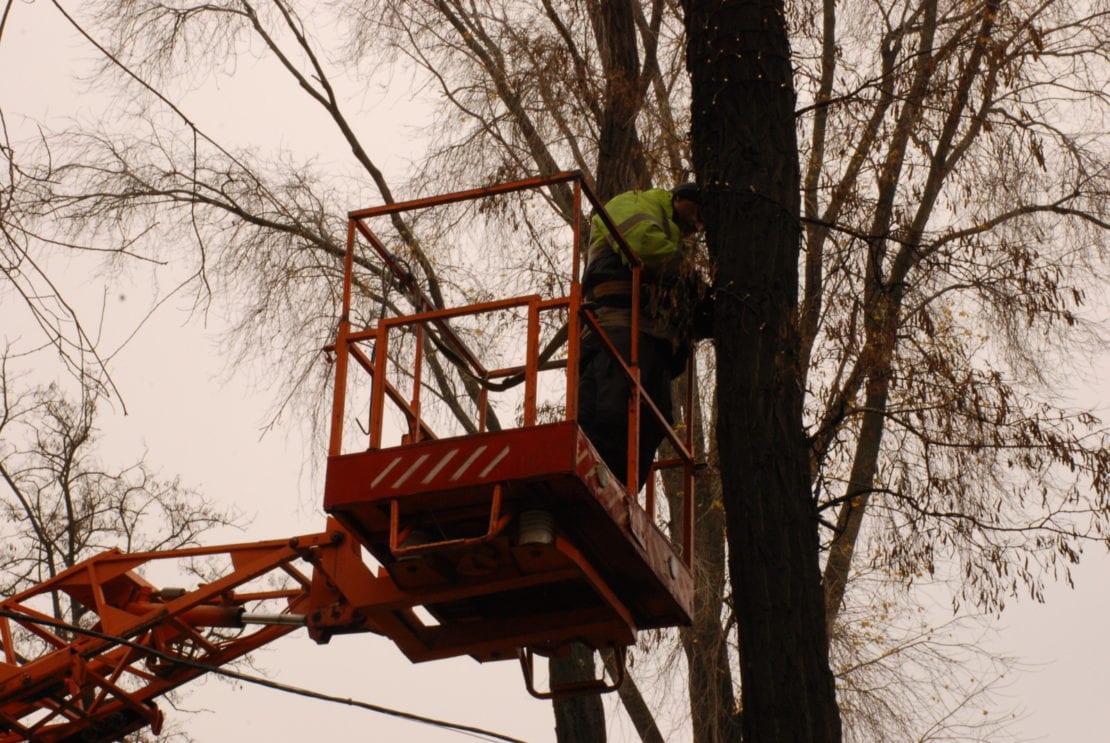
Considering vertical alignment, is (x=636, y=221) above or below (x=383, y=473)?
above

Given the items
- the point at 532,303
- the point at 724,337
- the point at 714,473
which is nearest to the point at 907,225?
the point at 724,337

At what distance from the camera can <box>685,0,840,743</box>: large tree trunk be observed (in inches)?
277

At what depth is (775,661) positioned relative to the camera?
7012 mm

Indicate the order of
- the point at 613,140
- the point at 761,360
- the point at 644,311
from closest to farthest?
the point at 761,360 → the point at 644,311 → the point at 613,140

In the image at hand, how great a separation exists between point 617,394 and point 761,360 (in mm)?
1080

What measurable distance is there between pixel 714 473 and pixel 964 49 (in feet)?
17.7

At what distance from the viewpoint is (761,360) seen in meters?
7.62

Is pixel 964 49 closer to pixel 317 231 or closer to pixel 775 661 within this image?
pixel 775 661

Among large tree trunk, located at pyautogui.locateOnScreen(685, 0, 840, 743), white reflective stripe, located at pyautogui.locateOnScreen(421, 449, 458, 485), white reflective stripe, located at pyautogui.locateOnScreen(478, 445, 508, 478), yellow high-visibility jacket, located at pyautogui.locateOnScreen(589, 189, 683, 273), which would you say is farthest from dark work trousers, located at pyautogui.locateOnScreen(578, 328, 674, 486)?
white reflective stripe, located at pyautogui.locateOnScreen(421, 449, 458, 485)

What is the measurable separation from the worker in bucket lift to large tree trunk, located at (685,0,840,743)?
387 mm

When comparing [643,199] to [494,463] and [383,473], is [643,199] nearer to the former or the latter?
[494,463]

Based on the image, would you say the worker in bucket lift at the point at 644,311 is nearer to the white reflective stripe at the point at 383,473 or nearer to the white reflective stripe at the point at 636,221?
the white reflective stripe at the point at 636,221

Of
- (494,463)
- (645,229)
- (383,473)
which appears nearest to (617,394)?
(645,229)

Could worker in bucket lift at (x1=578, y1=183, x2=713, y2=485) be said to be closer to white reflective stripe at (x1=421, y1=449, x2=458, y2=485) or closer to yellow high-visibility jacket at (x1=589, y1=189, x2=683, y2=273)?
yellow high-visibility jacket at (x1=589, y1=189, x2=683, y2=273)
